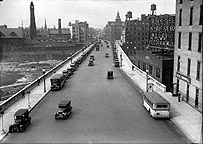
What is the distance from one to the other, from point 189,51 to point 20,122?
21514mm

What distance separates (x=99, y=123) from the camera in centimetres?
2542

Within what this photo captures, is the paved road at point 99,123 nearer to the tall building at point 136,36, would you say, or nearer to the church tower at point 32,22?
the tall building at point 136,36

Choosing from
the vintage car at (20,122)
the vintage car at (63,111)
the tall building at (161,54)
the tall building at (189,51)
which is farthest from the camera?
the tall building at (161,54)

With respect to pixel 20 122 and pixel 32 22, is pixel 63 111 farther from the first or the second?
pixel 32 22

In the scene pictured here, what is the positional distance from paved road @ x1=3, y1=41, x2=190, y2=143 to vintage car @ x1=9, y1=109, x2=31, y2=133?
0.49m

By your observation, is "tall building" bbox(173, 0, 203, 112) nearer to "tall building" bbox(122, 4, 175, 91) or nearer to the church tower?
"tall building" bbox(122, 4, 175, 91)

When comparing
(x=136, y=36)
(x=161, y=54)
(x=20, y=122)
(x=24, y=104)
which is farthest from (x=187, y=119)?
(x=136, y=36)

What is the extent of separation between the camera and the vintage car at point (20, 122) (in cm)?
2333

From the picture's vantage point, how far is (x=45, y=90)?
130 feet

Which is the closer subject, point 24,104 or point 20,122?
point 20,122

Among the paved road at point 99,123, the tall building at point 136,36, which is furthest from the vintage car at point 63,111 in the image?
the tall building at point 136,36

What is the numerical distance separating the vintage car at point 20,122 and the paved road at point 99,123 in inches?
19.2

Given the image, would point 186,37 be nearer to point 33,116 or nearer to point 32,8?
point 33,116

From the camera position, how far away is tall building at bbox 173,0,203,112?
96.8 ft
